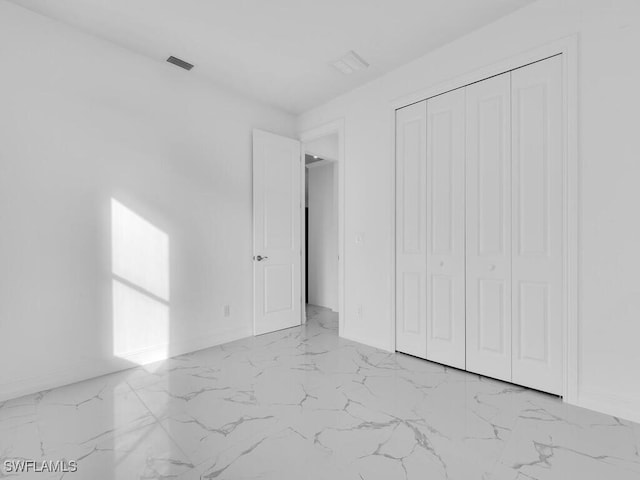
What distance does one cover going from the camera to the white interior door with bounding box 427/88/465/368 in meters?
2.77

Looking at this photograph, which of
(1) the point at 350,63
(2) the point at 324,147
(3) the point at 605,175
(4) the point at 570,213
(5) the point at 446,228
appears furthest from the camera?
(2) the point at 324,147

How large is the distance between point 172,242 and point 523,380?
3.28m

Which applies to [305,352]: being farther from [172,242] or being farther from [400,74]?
[400,74]

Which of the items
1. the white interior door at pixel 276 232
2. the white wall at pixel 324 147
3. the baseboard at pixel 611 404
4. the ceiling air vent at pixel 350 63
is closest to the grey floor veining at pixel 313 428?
the baseboard at pixel 611 404

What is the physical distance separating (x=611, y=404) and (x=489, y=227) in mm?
1371

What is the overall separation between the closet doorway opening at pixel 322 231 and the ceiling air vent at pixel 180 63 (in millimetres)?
2323

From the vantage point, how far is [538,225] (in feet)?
7.70

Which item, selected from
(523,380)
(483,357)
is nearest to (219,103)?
(483,357)

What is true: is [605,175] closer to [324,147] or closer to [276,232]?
[276,232]

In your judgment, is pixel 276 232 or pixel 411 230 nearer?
pixel 411 230

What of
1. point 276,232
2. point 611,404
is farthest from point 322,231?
point 611,404

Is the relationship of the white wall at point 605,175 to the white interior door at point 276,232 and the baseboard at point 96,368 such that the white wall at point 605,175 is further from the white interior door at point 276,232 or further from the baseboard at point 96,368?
the baseboard at point 96,368

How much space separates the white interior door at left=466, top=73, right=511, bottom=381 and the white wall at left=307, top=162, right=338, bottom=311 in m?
2.80

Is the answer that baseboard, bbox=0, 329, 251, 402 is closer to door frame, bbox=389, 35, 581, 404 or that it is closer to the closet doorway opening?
the closet doorway opening
